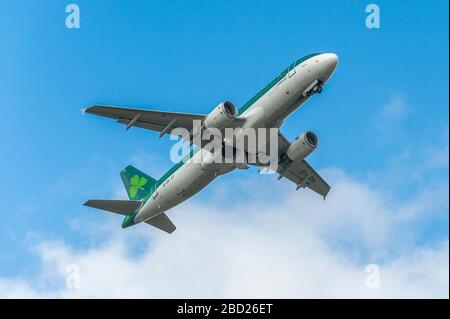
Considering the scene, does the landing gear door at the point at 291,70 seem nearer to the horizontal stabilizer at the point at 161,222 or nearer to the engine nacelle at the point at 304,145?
the engine nacelle at the point at 304,145

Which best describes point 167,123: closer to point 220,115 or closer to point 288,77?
point 220,115

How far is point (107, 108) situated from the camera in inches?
1768

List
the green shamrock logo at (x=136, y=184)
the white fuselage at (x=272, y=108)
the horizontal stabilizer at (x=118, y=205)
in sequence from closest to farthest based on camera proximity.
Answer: the white fuselage at (x=272, y=108)
the horizontal stabilizer at (x=118, y=205)
the green shamrock logo at (x=136, y=184)

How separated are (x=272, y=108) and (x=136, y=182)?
53.7 feet

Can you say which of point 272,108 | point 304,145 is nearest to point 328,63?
point 272,108

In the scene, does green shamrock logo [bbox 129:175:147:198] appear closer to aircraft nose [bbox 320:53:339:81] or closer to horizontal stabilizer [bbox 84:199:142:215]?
horizontal stabilizer [bbox 84:199:142:215]

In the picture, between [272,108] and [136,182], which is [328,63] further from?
[136,182]

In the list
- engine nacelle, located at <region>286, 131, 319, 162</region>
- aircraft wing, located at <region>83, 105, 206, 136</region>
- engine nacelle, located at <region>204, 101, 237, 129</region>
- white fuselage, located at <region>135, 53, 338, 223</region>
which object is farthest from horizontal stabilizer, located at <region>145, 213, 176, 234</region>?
engine nacelle, located at <region>204, 101, 237, 129</region>

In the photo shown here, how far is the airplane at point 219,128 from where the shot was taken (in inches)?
1709

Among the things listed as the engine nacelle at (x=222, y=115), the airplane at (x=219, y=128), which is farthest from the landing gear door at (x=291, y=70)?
the engine nacelle at (x=222, y=115)

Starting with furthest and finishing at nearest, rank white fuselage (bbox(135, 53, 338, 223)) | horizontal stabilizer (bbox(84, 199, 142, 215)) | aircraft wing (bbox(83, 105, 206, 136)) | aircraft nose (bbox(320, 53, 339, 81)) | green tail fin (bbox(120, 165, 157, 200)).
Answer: green tail fin (bbox(120, 165, 157, 200)) → horizontal stabilizer (bbox(84, 199, 142, 215)) → aircraft wing (bbox(83, 105, 206, 136)) → white fuselage (bbox(135, 53, 338, 223)) → aircraft nose (bbox(320, 53, 339, 81))

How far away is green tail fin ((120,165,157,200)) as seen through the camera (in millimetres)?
54084
